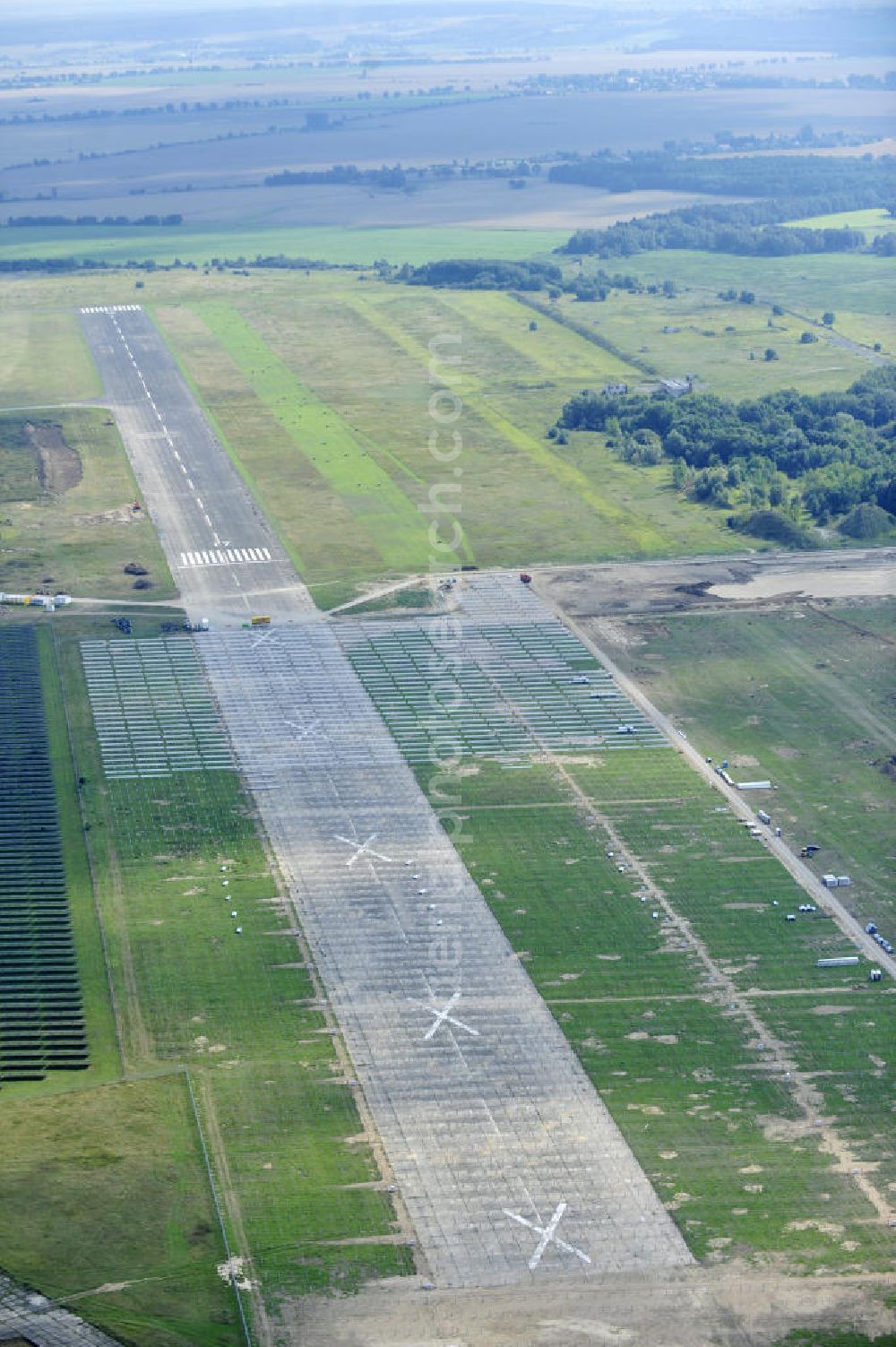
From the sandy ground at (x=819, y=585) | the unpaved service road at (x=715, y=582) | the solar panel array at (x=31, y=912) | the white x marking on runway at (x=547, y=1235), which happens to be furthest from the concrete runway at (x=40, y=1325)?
the sandy ground at (x=819, y=585)

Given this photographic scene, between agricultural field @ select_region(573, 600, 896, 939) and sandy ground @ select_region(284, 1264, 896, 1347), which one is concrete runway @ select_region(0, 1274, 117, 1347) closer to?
sandy ground @ select_region(284, 1264, 896, 1347)

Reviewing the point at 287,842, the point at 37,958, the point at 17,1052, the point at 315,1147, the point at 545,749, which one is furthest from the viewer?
the point at 545,749

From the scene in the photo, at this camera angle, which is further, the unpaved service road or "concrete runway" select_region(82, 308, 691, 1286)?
the unpaved service road

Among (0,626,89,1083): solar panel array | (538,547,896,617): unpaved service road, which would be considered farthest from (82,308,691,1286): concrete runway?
(538,547,896,617): unpaved service road

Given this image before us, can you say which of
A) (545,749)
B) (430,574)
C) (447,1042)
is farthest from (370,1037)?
(430,574)

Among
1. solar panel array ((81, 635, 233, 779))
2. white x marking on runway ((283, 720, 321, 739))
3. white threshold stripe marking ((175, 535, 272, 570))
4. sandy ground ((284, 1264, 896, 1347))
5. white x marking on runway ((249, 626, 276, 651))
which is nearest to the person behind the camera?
sandy ground ((284, 1264, 896, 1347))

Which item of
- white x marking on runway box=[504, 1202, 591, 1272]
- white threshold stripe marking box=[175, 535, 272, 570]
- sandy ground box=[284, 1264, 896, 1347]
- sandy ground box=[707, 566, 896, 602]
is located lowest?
sandy ground box=[284, 1264, 896, 1347]

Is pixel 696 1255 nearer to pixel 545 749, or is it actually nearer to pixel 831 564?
pixel 545 749

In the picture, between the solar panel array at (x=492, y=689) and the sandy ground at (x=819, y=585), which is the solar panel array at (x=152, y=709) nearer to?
the solar panel array at (x=492, y=689)
